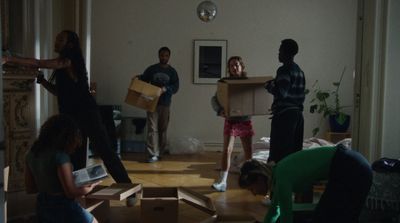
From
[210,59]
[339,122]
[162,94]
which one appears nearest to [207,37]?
[210,59]

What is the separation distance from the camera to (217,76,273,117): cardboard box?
173 inches

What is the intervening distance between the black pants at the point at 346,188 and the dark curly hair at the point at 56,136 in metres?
1.34

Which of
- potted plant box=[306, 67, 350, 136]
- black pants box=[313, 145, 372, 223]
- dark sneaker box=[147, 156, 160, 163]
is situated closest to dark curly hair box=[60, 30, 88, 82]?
black pants box=[313, 145, 372, 223]

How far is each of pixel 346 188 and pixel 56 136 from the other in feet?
4.86

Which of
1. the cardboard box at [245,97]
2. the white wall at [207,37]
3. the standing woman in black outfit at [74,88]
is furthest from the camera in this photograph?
the white wall at [207,37]

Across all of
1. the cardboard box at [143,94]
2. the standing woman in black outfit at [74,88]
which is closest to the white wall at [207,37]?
the cardboard box at [143,94]

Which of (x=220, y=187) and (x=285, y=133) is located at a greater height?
(x=285, y=133)

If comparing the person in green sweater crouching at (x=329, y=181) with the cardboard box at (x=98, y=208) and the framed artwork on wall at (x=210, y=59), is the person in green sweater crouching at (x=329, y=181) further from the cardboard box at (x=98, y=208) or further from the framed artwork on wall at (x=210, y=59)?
the framed artwork on wall at (x=210, y=59)

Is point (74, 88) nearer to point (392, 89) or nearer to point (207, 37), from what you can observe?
point (392, 89)

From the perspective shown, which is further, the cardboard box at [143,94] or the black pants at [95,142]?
the cardboard box at [143,94]

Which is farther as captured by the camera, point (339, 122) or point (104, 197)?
point (339, 122)

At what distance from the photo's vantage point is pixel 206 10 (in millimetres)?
7297

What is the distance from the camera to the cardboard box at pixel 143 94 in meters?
6.04

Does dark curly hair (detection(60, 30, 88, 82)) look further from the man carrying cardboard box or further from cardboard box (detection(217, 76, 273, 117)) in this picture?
the man carrying cardboard box
